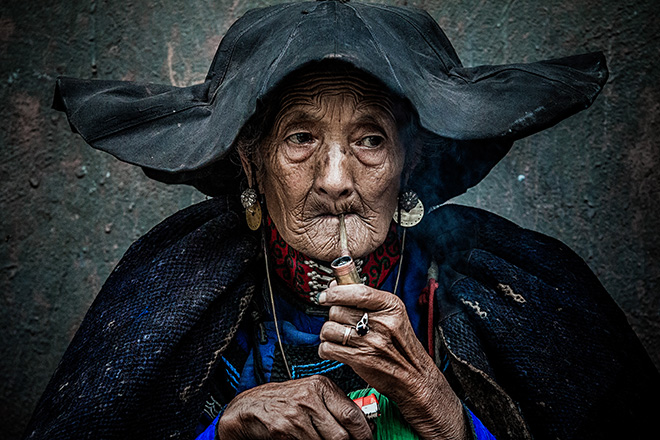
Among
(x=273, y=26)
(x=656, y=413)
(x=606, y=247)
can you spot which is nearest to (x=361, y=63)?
(x=273, y=26)

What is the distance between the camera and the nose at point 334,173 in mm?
1896

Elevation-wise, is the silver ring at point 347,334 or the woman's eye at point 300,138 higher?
the woman's eye at point 300,138

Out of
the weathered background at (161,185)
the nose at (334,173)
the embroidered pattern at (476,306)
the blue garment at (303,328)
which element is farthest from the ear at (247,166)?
the weathered background at (161,185)

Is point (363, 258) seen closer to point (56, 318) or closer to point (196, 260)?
point (196, 260)

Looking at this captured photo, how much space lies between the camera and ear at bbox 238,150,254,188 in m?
2.13

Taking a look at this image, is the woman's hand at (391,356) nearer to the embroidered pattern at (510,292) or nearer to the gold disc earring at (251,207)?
the embroidered pattern at (510,292)

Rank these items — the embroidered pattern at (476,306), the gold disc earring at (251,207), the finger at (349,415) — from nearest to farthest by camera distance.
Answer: the finger at (349,415) < the embroidered pattern at (476,306) < the gold disc earring at (251,207)

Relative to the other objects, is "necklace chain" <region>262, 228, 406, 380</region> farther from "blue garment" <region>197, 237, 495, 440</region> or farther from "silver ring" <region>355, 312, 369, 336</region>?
"silver ring" <region>355, 312, 369, 336</region>

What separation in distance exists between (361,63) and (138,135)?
0.75 m

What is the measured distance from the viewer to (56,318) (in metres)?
3.03

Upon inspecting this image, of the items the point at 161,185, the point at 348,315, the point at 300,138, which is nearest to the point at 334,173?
the point at 300,138

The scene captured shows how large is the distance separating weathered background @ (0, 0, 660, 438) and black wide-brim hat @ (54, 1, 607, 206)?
79 centimetres

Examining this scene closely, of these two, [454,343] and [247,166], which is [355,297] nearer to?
[454,343]

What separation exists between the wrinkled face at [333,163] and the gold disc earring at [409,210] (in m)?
0.09
